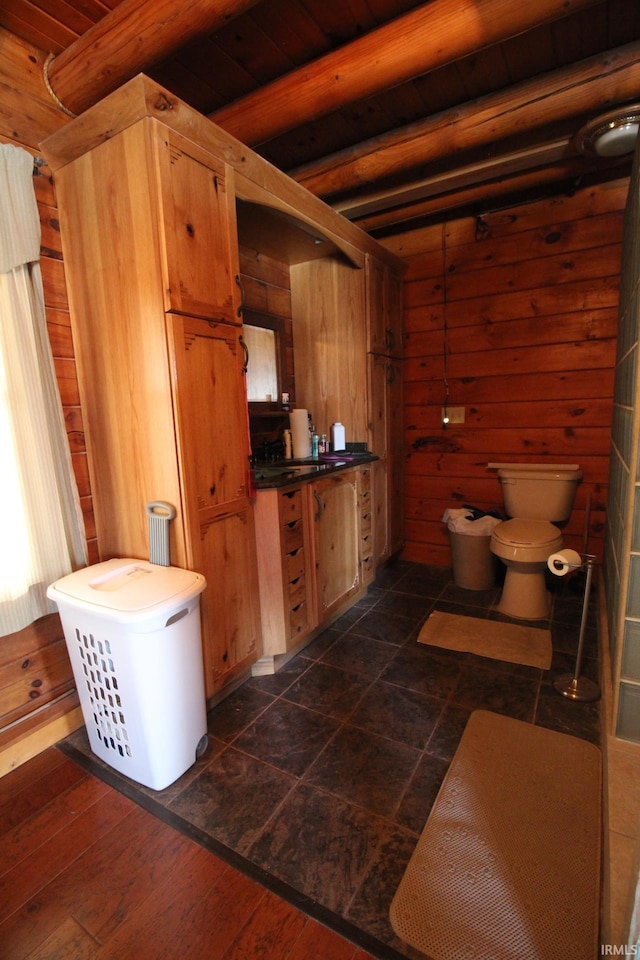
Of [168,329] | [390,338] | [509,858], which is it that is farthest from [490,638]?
[168,329]

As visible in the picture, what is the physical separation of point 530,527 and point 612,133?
1892 mm

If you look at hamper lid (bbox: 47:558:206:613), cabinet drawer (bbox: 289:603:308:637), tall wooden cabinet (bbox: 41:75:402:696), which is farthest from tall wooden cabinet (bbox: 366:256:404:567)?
hamper lid (bbox: 47:558:206:613)

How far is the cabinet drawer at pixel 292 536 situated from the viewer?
1.98m

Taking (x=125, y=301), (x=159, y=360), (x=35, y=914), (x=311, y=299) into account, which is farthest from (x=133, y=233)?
(x=35, y=914)

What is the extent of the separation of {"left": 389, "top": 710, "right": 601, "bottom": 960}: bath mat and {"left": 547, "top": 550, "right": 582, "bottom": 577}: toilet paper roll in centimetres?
61

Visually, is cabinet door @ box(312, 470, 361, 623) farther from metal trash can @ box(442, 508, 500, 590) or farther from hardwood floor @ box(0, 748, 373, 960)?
hardwood floor @ box(0, 748, 373, 960)

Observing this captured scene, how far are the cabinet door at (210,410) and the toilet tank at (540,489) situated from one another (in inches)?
72.0

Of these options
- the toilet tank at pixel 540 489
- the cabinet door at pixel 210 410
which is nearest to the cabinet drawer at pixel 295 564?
the cabinet door at pixel 210 410

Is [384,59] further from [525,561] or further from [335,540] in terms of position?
[525,561]

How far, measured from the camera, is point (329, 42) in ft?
5.57

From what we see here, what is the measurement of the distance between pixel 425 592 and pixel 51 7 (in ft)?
10.2

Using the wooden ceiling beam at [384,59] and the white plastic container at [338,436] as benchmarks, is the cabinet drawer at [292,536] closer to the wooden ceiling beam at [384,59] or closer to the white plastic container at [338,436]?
the white plastic container at [338,436]

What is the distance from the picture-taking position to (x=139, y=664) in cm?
132

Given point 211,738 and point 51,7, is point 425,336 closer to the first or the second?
point 51,7
